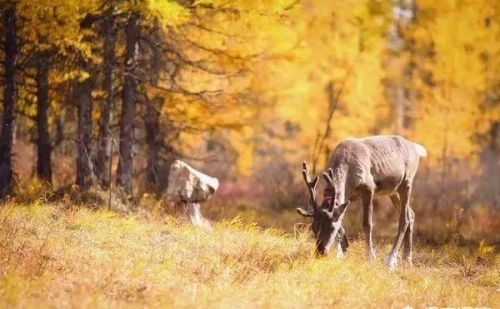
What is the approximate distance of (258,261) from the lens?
8820mm

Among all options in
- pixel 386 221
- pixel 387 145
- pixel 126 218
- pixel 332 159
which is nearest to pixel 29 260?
pixel 126 218

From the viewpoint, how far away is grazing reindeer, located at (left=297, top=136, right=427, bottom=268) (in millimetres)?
9281

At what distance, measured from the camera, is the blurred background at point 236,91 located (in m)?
12.0

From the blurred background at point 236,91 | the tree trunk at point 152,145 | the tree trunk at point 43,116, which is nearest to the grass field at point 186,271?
the blurred background at point 236,91

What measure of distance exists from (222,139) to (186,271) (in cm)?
1700

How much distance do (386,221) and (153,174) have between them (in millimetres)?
5750

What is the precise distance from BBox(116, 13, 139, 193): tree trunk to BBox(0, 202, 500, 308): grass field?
2.34m

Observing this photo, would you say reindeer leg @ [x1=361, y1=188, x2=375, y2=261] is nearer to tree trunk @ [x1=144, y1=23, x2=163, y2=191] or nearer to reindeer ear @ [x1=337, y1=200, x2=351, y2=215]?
reindeer ear @ [x1=337, y1=200, x2=351, y2=215]

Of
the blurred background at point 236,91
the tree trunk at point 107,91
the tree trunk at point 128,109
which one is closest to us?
the blurred background at point 236,91

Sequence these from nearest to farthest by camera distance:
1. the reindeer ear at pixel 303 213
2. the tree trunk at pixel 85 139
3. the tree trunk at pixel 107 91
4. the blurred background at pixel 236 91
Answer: the reindeer ear at pixel 303 213 → the blurred background at pixel 236 91 → the tree trunk at pixel 85 139 → the tree trunk at pixel 107 91

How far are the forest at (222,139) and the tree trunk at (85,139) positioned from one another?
0.03 metres

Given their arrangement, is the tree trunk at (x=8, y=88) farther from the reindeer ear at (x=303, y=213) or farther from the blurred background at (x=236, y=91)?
the reindeer ear at (x=303, y=213)

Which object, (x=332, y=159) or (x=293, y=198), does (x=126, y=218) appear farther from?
(x=293, y=198)

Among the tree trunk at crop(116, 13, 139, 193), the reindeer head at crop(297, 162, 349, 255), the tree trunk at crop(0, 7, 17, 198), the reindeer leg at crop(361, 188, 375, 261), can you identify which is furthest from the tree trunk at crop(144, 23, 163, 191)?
the reindeer head at crop(297, 162, 349, 255)
